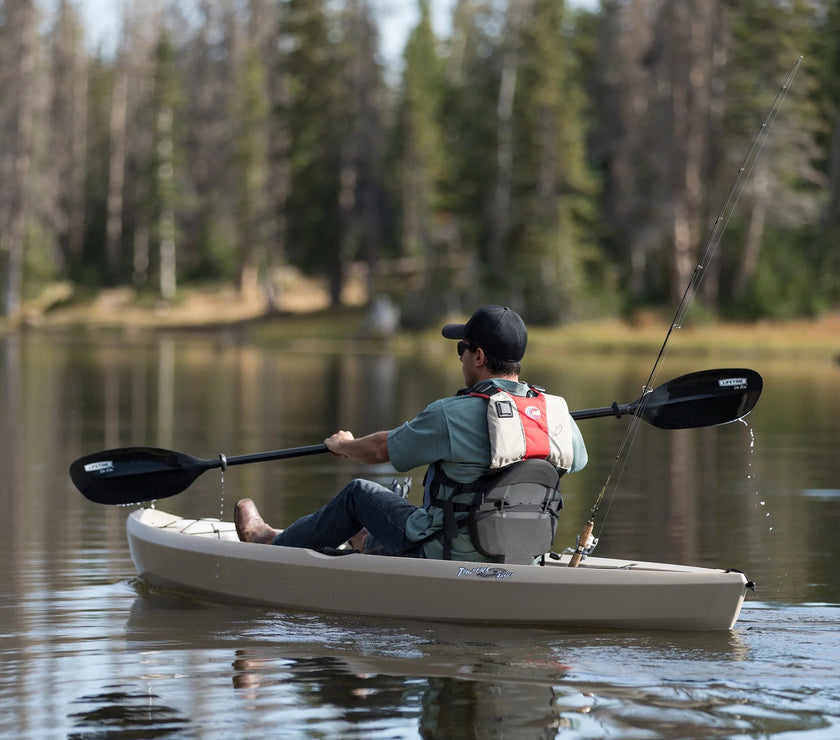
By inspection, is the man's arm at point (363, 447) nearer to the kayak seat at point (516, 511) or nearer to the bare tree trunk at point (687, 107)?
the kayak seat at point (516, 511)

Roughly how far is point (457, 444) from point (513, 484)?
1.14 feet

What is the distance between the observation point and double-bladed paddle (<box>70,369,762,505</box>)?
334 inches

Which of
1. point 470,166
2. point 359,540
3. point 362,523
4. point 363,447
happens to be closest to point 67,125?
point 470,166

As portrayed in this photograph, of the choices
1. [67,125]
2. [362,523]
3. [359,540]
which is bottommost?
[359,540]

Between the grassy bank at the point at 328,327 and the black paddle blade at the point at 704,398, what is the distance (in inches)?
1157

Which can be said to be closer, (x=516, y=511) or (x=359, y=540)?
(x=516, y=511)

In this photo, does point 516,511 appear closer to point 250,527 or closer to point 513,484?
point 513,484

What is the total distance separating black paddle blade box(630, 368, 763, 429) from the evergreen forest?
37654 mm

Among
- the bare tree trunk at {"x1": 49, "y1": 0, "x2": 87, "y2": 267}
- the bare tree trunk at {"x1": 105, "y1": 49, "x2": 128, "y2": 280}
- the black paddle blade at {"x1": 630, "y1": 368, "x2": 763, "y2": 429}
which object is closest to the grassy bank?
the bare tree trunk at {"x1": 105, "y1": 49, "x2": 128, "y2": 280}

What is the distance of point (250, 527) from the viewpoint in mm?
8453

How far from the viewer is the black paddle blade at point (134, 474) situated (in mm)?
8914

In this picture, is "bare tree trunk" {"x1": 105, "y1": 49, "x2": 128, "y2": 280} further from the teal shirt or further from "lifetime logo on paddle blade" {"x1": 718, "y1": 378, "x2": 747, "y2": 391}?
the teal shirt

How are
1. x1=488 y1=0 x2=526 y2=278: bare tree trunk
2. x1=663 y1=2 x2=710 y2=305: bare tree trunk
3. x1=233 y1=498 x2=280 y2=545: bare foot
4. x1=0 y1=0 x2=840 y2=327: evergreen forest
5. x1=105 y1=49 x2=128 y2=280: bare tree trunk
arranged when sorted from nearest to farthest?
1. x1=233 y1=498 x2=280 y2=545: bare foot
2. x1=663 y1=2 x2=710 y2=305: bare tree trunk
3. x1=0 y1=0 x2=840 y2=327: evergreen forest
4. x1=488 y1=0 x2=526 y2=278: bare tree trunk
5. x1=105 y1=49 x2=128 y2=280: bare tree trunk

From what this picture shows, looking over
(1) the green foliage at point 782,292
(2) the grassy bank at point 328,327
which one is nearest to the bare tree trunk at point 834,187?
(1) the green foliage at point 782,292
